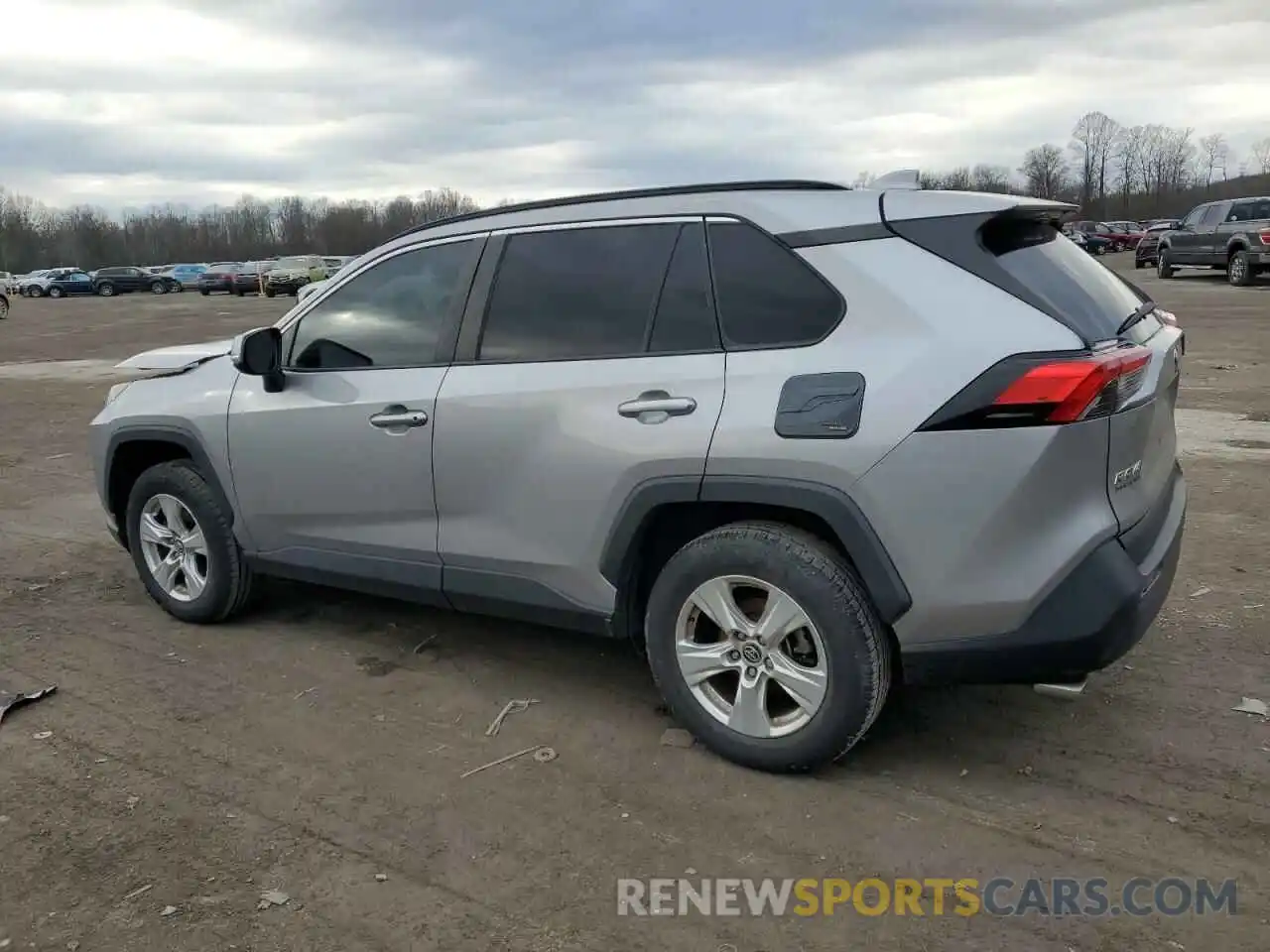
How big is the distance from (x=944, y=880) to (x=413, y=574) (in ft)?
7.40

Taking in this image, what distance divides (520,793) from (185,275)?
6616cm

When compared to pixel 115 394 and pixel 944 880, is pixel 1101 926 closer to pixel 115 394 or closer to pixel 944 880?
pixel 944 880

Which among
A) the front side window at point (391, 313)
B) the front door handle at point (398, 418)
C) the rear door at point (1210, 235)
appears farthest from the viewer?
the rear door at point (1210, 235)

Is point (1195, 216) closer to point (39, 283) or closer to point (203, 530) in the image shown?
point (203, 530)

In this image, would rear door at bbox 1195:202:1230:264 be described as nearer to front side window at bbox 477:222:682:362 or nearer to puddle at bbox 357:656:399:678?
front side window at bbox 477:222:682:362

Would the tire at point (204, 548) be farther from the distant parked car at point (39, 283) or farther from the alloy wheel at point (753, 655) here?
the distant parked car at point (39, 283)

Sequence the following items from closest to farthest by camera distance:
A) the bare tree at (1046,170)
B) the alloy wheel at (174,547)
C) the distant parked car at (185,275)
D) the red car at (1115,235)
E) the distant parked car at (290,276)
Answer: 1. the alloy wheel at (174,547)
2. the distant parked car at (290,276)
3. the red car at (1115,235)
4. the distant parked car at (185,275)
5. the bare tree at (1046,170)

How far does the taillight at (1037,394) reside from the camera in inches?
113

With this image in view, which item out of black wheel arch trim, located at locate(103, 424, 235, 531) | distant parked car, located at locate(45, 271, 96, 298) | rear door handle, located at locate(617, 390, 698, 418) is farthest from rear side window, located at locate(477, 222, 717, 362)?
distant parked car, located at locate(45, 271, 96, 298)

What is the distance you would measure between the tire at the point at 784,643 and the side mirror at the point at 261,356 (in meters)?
1.96

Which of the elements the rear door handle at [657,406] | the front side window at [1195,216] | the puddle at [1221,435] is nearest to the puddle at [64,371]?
the puddle at [1221,435]

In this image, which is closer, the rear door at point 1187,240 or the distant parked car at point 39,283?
the rear door at point 1187,240

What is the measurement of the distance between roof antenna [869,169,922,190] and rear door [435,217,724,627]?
0.66 metres

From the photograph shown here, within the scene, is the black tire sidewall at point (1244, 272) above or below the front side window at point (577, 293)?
below
